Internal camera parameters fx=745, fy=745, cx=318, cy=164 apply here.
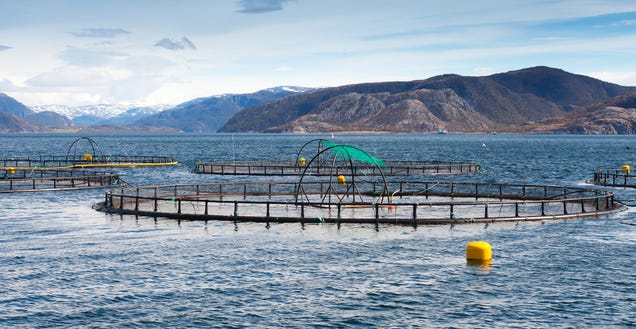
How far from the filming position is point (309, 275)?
3688 cm

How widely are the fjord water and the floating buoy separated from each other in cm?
82

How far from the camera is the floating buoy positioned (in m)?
40.1

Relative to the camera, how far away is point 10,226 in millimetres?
52281

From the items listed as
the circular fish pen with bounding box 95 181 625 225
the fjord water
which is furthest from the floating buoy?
the circular fish pen with bounding box 95 181 625 225

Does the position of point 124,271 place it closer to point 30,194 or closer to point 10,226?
point 10,226

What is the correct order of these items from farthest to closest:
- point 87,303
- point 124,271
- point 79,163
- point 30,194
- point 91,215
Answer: point 79,163 → point 30,194 → point 91,215 → point 124,271 → point 87,303

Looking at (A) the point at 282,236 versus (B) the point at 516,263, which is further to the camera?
(A) the point at 282,236

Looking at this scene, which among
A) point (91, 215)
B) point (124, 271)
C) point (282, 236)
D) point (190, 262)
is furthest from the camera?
point (91, 215)

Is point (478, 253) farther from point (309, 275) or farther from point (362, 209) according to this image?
point (362, 209)

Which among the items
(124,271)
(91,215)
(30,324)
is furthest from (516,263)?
(91,215)

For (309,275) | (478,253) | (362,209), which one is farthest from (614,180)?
(309,275)

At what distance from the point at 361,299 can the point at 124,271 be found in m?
12.6

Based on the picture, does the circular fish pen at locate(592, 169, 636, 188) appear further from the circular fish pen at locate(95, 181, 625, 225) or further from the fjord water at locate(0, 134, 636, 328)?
the fjord water at locate(0, 134, 636, 328)

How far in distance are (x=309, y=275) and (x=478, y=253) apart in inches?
381
